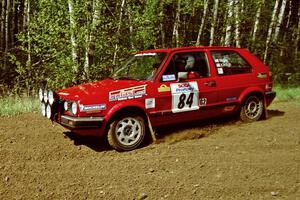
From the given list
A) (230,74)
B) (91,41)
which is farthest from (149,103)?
(91,41)

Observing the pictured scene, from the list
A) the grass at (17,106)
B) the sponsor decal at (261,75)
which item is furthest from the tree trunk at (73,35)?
the sponsor decal at (261,75)

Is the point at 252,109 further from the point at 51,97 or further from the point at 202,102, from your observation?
the point at 51,97

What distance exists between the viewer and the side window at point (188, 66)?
21.2 feet

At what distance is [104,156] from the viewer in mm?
5738

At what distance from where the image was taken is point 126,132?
604 centimetres

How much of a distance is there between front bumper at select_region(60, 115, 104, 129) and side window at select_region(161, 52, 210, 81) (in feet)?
4.45

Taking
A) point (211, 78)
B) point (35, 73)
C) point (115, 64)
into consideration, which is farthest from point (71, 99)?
point (35, 73)

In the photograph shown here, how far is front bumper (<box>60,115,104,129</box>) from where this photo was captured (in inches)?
222

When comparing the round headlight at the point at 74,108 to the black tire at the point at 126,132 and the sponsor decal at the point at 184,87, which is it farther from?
the sponsor decal at the point at 184,87

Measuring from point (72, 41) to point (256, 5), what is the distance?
763 cm

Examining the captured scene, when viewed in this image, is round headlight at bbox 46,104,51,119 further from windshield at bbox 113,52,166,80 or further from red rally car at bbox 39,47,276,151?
windshield at bbox 113,52,166,80

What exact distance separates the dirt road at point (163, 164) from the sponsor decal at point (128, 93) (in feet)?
2.82

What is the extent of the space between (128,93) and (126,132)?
63 cm

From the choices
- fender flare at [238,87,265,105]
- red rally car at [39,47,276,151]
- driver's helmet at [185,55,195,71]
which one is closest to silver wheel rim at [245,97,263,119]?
red rally car at [39,47,276,151]
